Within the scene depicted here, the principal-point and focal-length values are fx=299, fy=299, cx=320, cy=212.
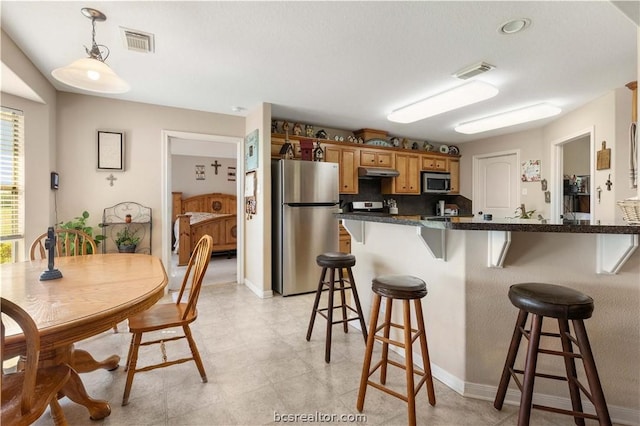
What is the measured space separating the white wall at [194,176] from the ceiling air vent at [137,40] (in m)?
5.45

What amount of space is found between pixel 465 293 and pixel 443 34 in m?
1.77

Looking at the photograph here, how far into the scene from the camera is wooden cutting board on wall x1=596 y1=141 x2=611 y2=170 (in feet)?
10.6

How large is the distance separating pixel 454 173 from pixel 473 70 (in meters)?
3.54

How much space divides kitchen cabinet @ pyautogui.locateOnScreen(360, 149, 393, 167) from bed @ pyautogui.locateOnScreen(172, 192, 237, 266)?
3116 millimetres

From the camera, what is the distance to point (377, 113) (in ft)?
13.1

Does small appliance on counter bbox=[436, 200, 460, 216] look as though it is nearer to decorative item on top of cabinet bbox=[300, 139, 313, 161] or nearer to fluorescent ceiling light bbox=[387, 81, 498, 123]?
fluorescent ceiling light bbox=[387, 81, 498, 123]

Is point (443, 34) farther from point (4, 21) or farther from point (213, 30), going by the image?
point (4, 21)

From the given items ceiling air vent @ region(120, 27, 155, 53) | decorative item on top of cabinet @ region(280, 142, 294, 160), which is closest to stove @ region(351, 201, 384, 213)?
decorative item on top of cabinet @ region(280, 142, 294, 160)

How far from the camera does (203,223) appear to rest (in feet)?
19.6

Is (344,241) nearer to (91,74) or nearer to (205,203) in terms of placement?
(91,74)

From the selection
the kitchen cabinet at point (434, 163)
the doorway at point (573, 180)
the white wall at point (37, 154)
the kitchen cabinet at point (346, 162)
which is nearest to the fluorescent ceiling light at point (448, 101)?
the kitchen cabinet at point (346, 162)

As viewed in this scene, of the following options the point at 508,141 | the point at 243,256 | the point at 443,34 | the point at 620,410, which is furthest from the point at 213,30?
the point at 508,141

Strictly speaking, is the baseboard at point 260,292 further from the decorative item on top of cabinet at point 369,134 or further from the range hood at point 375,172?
the decorative item on top of cabinet at point 369,134

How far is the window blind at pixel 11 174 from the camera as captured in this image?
8.70 ft
